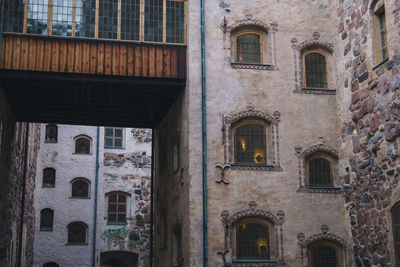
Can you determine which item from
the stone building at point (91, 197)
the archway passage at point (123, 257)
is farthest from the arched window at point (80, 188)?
the archway passage at point (123, 257)

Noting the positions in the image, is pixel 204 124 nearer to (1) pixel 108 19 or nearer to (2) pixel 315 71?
(2) pixel 315 71

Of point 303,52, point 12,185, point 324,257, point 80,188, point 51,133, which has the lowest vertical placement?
point 324,257

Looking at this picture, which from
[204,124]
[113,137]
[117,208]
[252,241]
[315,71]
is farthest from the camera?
[113,137]

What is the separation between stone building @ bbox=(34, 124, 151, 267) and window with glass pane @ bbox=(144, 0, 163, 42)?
13.4 meters

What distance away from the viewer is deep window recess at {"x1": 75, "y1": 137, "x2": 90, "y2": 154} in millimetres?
29328

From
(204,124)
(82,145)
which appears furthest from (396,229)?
(82,145)

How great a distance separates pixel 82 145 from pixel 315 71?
50.7 ft

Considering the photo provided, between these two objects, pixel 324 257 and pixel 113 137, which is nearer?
pixel 324 257

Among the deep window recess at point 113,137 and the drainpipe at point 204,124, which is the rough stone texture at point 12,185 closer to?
the deep window recess at point 113,137

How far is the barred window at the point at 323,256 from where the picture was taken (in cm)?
1587

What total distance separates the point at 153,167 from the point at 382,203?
9908 mm

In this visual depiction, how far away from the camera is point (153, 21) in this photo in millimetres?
16734

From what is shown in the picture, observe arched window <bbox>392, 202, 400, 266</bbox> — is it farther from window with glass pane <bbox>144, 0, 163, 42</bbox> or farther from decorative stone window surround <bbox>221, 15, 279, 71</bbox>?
window with glass pane <bbox>144, 0, 163, 42</bbox>

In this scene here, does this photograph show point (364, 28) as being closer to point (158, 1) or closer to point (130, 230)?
point (158, 1)
